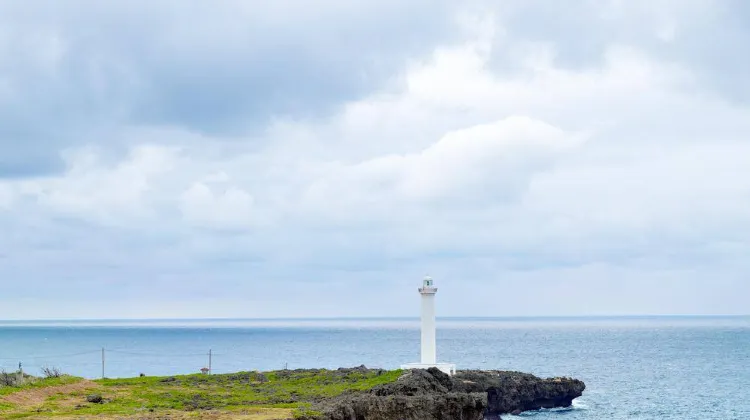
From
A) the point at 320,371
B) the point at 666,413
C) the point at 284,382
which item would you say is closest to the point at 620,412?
the point at 666,413

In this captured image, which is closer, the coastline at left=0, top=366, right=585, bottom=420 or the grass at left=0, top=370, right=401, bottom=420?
the grass at left=0, top=370, right=401, bottom=420

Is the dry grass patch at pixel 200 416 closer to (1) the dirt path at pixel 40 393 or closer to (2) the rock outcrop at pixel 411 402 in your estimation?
(2) the rock outcrop at pixel 411 402

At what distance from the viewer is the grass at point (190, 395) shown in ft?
101

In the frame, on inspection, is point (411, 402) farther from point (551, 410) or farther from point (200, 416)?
point (551, 410)

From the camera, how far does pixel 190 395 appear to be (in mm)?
36938

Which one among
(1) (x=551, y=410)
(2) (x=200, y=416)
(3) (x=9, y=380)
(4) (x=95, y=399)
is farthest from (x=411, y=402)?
(1) (x=551, y=410)

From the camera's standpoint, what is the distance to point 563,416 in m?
66.3

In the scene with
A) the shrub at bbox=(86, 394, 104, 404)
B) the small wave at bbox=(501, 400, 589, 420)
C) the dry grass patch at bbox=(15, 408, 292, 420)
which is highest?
the shrub at bbox=(86, 394, 104, 404)

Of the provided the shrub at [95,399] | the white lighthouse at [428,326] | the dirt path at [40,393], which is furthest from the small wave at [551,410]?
the shrub at [95,399]

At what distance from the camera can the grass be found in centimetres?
3067

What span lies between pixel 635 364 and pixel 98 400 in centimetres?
10761

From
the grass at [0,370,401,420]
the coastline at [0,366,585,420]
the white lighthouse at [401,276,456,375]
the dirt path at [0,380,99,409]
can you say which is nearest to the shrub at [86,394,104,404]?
the coastline at [0,366,585,420]

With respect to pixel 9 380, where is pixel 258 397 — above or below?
below

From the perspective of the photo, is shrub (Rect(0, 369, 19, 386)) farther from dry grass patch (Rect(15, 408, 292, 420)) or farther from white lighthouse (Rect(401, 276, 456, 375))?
white lighthouse (Rect(401, 276, 456, 375))
